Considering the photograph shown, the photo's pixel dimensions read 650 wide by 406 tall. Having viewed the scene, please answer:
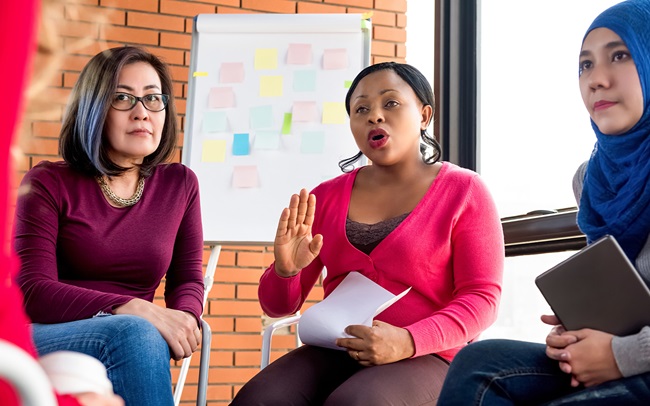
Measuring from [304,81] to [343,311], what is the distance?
1.24 m

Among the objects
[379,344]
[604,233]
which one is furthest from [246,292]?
[604,233]

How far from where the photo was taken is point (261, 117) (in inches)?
101

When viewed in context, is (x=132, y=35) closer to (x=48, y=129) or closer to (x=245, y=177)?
(x=48, y=129)

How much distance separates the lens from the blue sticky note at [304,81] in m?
2.59

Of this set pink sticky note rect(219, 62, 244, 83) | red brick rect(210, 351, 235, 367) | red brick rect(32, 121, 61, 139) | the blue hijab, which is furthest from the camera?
red brick rect(210, 351, 235, 367)

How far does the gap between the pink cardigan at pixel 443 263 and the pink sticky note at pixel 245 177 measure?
0.83m

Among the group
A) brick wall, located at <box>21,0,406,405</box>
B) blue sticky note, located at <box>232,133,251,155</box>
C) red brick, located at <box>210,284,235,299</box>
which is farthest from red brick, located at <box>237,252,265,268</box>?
blue sticky note, located at <box>232,133,251,155</box>

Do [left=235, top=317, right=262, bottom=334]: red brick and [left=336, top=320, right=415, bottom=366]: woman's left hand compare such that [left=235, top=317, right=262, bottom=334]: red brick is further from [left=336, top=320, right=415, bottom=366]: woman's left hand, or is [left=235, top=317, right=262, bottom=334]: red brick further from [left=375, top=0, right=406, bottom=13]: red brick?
[left=336, top=320, right=415, bottom=366]: woman's left hand

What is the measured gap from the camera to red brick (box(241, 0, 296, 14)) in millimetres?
3285

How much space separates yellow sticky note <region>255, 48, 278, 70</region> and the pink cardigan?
3.50 feet

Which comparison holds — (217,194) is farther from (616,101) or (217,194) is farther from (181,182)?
(616,101)

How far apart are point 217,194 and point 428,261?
1.10 meters

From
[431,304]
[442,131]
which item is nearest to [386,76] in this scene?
[431,304]

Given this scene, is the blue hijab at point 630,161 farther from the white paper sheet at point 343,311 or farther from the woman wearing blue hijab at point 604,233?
the white paper sheet at point 343,311
